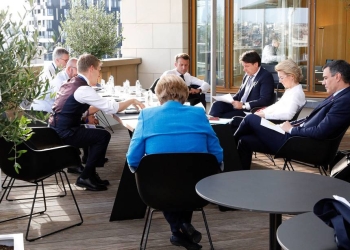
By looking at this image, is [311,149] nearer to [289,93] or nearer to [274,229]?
[289,93]

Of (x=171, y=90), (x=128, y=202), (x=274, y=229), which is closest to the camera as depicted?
(x=274, y=229)

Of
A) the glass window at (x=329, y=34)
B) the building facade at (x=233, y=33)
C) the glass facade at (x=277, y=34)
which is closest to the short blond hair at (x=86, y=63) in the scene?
the building facade at (x=233, y=33)

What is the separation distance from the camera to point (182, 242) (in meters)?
4.57

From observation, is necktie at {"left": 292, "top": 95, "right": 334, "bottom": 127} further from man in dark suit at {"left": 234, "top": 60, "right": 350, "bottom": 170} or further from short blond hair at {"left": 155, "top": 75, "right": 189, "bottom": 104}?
short blond hair at {"left": 155, "top": 75, "right": 189, "bottom": 104}

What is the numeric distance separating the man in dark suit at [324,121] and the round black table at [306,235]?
2966mm

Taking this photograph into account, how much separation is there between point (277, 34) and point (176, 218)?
7132mm

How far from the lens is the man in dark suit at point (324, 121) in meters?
5.37

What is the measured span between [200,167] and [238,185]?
76cm

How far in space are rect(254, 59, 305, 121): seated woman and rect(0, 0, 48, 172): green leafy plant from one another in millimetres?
3783

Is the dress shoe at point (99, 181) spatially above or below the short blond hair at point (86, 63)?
below

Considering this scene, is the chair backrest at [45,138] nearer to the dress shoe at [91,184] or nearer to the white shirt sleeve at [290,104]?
the dress shoe at [91,184]

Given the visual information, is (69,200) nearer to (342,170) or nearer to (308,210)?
(342,170)

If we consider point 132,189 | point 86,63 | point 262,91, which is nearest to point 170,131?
point 132,189

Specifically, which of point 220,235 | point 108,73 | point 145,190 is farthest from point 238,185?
point 108,73
